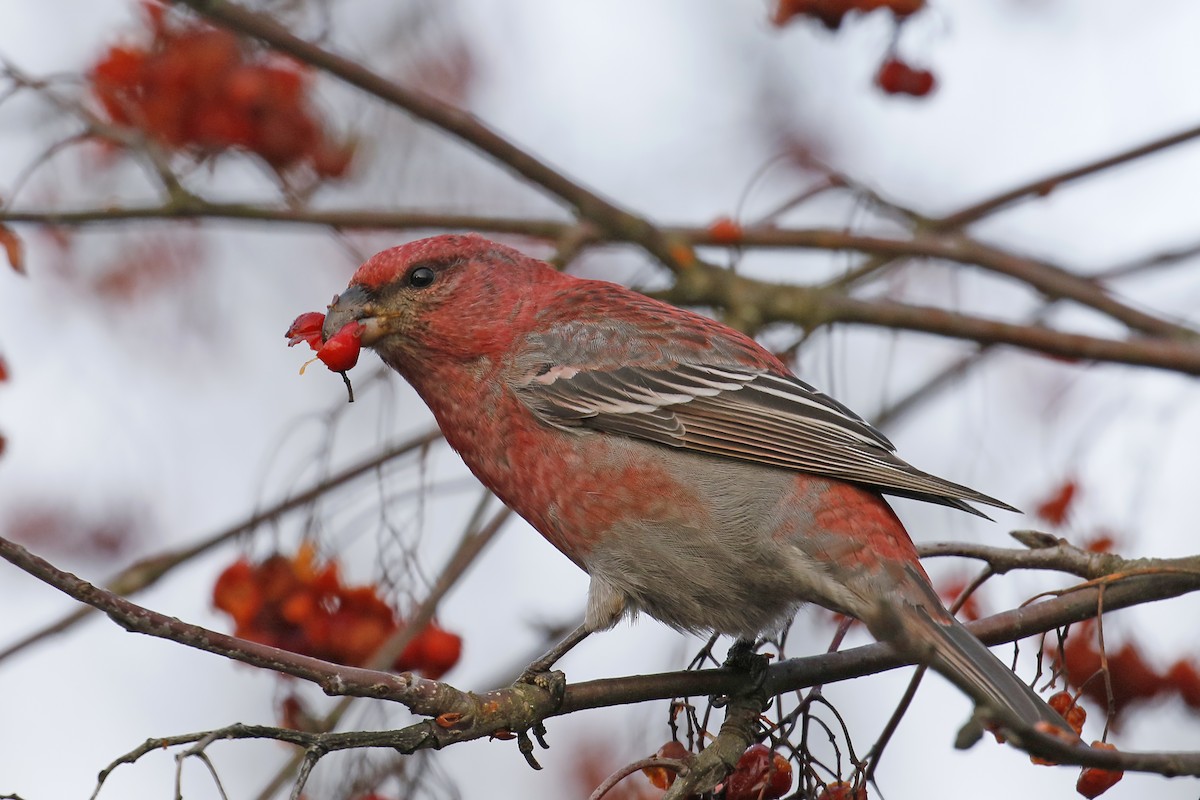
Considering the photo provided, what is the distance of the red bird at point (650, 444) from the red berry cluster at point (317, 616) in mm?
489

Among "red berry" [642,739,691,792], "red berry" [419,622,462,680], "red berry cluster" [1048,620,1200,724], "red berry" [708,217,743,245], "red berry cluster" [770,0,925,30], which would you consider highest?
"red berry cluster" [770,0,925,30]

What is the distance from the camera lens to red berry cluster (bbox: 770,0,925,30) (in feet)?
16.3

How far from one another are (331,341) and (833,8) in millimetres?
2642

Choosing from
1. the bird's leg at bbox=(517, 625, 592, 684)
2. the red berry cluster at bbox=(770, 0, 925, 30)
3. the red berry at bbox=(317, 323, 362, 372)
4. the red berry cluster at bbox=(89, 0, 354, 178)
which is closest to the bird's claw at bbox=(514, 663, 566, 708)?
the bird's leg at bbox=(517, 625, 592, 684)

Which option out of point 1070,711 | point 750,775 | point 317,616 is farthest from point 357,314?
point 1070,711

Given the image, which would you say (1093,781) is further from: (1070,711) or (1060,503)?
(1060,503)

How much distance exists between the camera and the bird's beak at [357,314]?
3697 mm

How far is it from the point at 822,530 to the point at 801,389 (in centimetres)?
61

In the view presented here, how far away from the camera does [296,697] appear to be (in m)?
4.00

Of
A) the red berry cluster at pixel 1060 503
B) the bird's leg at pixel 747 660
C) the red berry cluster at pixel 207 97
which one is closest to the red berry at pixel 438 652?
the bird's leg at pixel 747 660

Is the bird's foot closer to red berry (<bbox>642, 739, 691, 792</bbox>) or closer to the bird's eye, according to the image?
red berry (<bbox>642, 739, 691, 792</bbox>)

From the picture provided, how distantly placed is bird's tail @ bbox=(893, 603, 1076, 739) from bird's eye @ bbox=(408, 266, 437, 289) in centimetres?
173

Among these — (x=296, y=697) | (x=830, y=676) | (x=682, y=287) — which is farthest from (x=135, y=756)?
(x=682, y=287)

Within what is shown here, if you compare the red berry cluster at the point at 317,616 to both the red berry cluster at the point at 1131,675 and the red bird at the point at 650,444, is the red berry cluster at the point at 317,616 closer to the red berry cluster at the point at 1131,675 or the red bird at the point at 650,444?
the red bird at the point at 650,444
